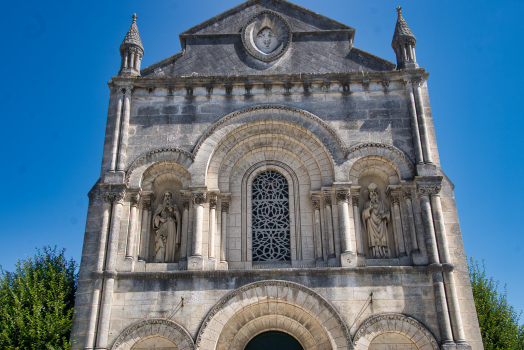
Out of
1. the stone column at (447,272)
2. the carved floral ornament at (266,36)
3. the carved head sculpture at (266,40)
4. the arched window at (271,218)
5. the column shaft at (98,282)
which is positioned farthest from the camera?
the carved head sculpture at (266,40)

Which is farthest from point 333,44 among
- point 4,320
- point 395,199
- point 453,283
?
point 4,320

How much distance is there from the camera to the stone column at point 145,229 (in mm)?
13673

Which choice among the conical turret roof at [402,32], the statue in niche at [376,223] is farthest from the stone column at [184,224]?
the conical turret roof at [402,32]

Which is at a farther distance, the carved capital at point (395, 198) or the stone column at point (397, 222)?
the carved capital at point (395, 198)

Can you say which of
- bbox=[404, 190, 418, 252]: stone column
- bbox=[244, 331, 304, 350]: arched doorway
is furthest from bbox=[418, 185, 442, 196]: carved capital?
bbox=[244, 331, 304, 350]: arched doorway

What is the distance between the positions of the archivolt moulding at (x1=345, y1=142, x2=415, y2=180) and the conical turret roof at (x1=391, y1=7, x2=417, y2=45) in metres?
3.97

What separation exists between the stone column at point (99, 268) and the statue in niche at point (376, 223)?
738 cm

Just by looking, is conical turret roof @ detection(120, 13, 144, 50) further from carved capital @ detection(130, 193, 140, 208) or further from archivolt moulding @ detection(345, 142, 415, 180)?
archivolt moulding @ detection(345, 142, 415, 180)

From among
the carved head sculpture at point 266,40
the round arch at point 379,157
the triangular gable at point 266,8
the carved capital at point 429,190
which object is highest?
the triangular gable at point 266,8

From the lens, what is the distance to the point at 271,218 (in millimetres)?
14352

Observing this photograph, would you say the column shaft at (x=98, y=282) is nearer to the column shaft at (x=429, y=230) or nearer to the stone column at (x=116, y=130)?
the stone column at (x=116, y=130)

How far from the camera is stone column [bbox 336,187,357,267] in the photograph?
13.0 metres

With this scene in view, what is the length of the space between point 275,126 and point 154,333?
7002 millimetres

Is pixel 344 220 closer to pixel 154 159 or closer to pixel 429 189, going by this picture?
pixel 429 189
